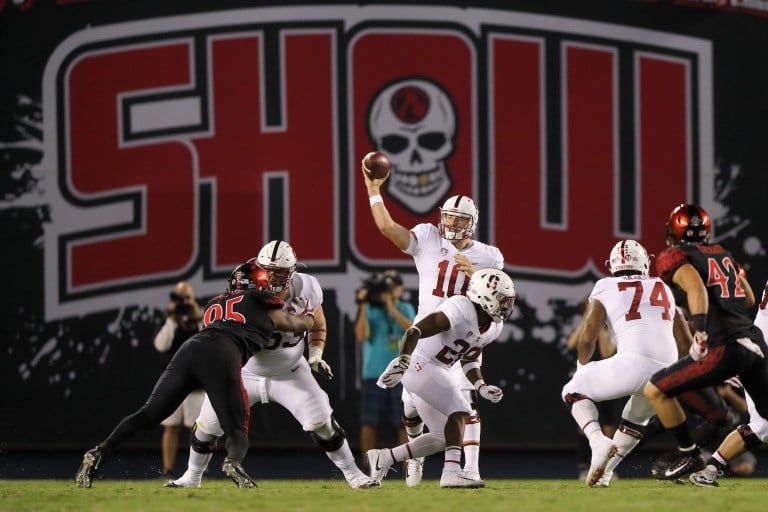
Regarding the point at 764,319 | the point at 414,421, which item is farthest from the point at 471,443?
the point at 764,319

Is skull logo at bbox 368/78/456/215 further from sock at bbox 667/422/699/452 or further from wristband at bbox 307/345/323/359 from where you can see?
sock at bbox 667/422/699/452

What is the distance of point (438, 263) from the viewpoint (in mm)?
7738

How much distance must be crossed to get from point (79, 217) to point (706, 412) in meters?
6.29

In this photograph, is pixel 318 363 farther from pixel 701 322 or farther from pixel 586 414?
pixel 701 322

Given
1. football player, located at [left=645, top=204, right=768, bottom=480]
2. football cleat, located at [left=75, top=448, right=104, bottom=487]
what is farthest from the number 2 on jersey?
football cleat, located at [left=75, top=448, right=104, bottom=487]

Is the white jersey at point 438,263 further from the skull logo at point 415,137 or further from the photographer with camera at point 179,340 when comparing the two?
the skull logo at point 415,137

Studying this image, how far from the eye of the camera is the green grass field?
543 centimetres

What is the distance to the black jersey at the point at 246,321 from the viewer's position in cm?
679

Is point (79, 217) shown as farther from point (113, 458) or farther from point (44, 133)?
point (113, 458)

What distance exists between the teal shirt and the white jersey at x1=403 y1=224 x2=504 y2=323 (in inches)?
84.0

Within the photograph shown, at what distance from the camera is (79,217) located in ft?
37.5

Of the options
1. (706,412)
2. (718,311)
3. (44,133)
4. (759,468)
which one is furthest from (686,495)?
(44,133)

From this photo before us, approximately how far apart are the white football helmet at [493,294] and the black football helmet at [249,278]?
1.24 metres

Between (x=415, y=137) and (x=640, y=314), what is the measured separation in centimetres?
470
